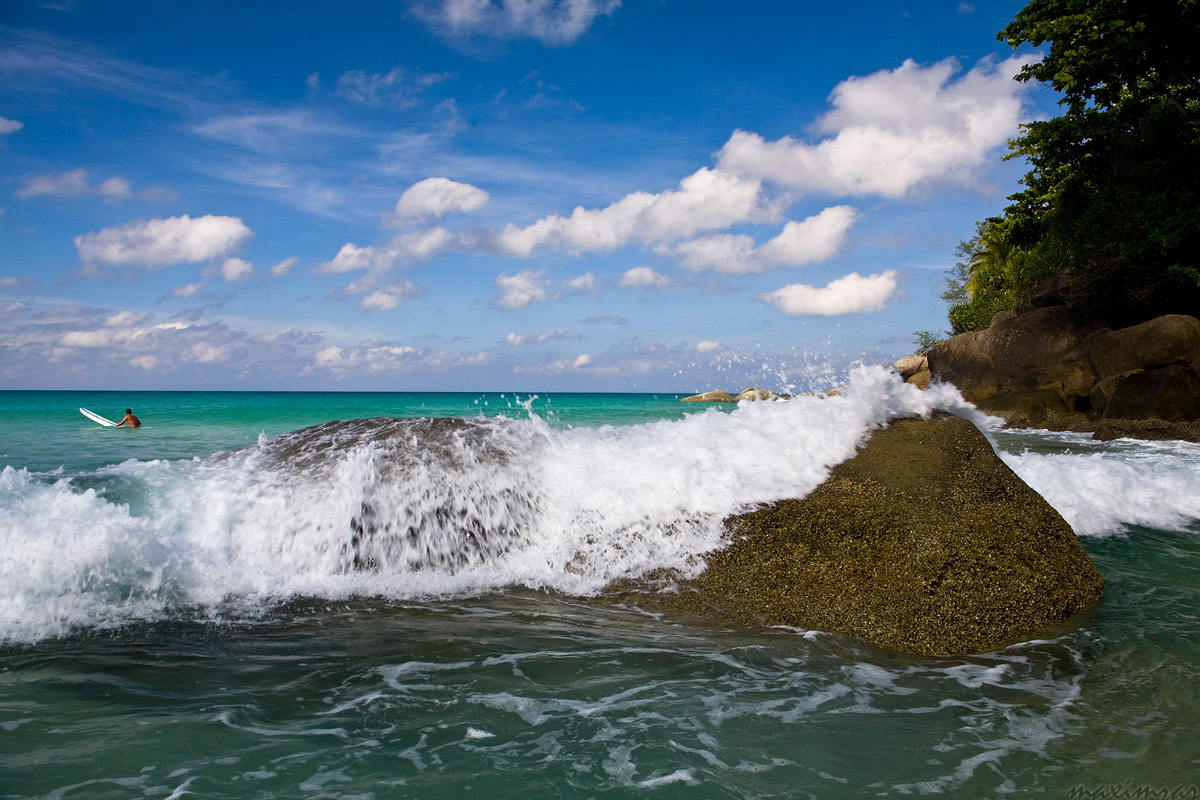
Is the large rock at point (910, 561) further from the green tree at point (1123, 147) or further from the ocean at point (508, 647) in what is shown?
the green tree at point (1123, 147)

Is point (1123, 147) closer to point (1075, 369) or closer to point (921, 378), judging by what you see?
point (1075, 369)

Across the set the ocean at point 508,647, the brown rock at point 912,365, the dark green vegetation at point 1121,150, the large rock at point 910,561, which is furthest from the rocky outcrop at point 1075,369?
the large rock at point 910,561

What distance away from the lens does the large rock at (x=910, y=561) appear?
4062 millimetres

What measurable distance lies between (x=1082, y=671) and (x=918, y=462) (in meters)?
1.87

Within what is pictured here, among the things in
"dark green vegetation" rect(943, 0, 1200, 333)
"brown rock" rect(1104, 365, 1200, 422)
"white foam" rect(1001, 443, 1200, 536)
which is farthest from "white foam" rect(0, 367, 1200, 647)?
"dark green vegetation" rect(943, 0, 1200, 333)

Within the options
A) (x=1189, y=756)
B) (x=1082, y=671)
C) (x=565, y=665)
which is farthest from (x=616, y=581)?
(x=1189, y=756)

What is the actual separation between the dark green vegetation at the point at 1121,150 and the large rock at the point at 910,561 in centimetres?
1845

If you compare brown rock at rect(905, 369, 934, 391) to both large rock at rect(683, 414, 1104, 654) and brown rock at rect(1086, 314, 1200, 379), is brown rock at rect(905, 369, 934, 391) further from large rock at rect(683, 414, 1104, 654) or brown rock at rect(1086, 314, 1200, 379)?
large rock at rect(683, 414, 1104, 654)

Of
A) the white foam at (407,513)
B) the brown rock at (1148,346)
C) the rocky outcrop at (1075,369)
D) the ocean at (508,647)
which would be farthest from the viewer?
the brown rock at (1148,346)

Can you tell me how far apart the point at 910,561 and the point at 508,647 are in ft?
8.48

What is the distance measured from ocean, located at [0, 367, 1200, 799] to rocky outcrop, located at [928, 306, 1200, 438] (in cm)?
1296

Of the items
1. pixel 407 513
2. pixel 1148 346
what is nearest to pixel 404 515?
pixel 407 513

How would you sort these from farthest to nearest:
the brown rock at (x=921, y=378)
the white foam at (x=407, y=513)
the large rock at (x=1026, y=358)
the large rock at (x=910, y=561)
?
the brown rock at (x=921, y=378) → the large rock at (x=1026, y=358) → the white foam at (x=407, y=513) → the large rock at (x=910, y=561)

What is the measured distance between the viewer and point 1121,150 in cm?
1927
